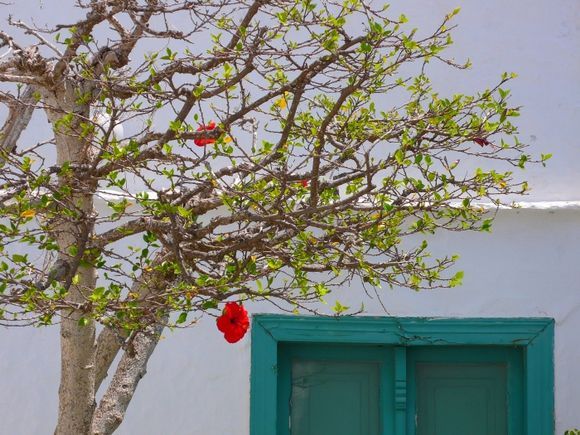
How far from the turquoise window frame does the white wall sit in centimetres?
4

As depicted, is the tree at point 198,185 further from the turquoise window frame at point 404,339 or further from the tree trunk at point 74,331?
the turquoise window frame at point 404,339

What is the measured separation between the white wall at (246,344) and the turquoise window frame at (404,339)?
39 mm

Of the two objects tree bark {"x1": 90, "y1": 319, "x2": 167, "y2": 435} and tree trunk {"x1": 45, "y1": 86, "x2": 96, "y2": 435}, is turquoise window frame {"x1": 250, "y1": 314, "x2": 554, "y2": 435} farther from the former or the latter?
tree trunk {"x1": 45, "y1": 86, "x2": 96, "y2": 435}

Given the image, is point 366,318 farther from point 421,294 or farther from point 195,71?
point 195,71

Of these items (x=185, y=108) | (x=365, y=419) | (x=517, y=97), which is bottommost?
(x=365, y=419)

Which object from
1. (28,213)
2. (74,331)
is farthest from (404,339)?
(28,213)

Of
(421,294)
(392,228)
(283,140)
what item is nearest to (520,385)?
(421,294)

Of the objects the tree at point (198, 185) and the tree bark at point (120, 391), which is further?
the tree bark at point (120, 391)

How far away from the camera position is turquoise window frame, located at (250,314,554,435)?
496 centimetres

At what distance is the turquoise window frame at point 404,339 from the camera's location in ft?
16.3

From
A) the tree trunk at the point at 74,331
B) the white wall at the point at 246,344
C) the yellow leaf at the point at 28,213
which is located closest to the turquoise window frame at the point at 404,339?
the white wall at the point at 246,344

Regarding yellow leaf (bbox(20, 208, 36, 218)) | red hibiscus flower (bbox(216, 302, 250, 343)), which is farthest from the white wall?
yellow leaf (bbox(20, 208, 36, 218))

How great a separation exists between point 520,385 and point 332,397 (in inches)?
31.4

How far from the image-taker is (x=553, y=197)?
5.05m
